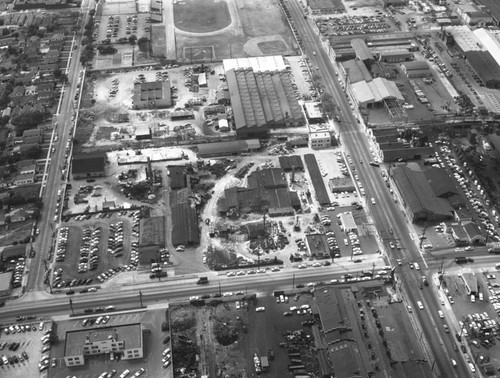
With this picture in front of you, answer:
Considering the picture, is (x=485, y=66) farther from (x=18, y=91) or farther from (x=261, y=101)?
(x=18, y=91)

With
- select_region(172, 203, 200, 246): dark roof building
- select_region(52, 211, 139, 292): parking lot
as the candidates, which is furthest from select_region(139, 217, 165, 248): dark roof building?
select_region(172, 203, 200, 246): dark roof building

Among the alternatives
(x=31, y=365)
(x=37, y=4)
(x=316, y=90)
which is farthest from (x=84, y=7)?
(x=31, y=365)

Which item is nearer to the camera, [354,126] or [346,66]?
[354,126]

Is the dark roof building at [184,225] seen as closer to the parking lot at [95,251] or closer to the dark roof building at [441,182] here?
the parking lot at [95,251]

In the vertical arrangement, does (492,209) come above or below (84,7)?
below

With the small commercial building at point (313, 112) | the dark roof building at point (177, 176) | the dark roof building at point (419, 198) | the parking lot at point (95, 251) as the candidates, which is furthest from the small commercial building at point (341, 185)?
the parking lot at point (95, 251)

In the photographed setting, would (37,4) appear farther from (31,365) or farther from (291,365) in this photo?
(291,365)

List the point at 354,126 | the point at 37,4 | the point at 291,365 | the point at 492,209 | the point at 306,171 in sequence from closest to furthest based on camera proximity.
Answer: the point at 291,365 → the point at 492,209 → the point at 306,171 → the point at 354,126 → the point at 37,4
